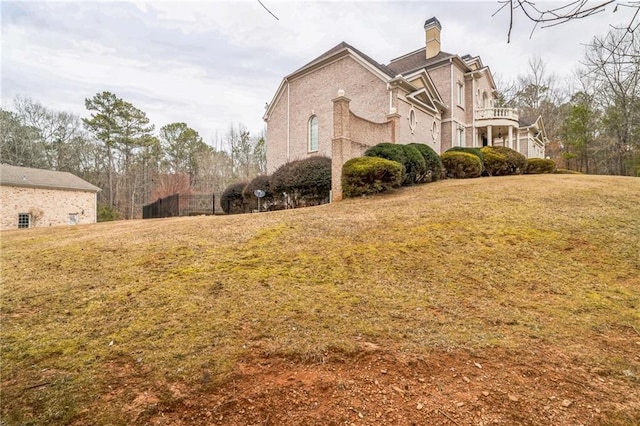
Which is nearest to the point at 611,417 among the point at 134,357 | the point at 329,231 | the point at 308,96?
the point at 134,357

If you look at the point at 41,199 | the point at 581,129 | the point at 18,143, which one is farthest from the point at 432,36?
the point at 18,143

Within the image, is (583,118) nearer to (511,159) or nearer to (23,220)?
(511,159)

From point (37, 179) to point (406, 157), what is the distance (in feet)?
93.2

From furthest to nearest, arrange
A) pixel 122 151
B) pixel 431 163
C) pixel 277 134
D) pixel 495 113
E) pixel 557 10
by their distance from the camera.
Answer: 1. pixel 122 151
2. pixel 495 113
3. pixel 277 134
4. pixel 431 163
5. pixel 557 10

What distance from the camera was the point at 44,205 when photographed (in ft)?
78.9

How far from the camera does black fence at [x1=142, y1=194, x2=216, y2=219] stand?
19391 millimetres

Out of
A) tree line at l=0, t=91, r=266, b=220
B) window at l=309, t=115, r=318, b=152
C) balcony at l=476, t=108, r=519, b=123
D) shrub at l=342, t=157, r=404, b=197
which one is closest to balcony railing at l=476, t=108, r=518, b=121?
balcony at l=476, t=108, r=519, b=123

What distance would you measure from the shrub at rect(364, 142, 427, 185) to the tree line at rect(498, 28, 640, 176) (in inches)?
590

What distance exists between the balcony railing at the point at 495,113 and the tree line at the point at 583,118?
386 centimetres

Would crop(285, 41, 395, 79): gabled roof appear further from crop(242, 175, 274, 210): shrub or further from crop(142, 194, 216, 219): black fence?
crop(142, 194, 216, 219): black fence

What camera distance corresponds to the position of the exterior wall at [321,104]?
15.9 m

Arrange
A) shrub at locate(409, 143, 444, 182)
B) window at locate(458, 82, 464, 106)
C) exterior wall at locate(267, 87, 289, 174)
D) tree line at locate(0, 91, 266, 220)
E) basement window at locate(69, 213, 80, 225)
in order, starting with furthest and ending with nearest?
tree line at locate(0, 91, 266, 220), basement window at locate(69, 213, 80, 225), window at locate(458, 82, 464, 106), exterior wall at locate(267, 87, 289, 174), shrub at locate(409, 143, 444, 182)

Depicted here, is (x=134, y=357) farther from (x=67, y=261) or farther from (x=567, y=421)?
(x=67, y=261)

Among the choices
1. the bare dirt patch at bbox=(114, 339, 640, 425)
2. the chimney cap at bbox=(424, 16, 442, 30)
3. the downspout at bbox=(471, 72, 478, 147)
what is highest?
the chimney cap at bbox=(424, 16, 442, 30)
